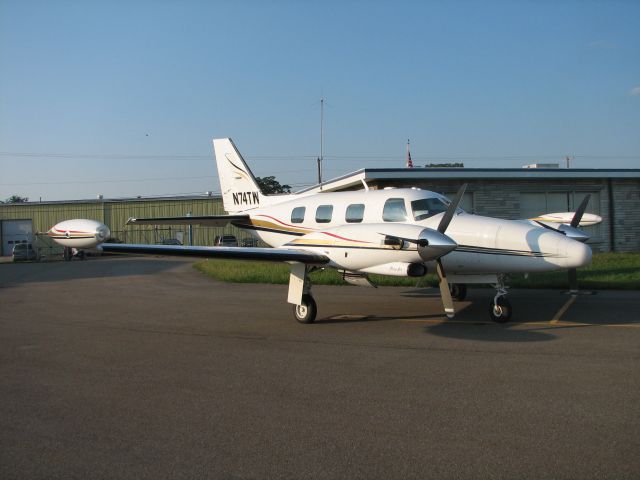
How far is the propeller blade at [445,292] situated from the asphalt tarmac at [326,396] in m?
0.42

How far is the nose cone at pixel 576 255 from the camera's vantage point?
30.8 feet

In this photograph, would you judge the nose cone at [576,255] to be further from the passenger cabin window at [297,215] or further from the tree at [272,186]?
the tree at [272,186]

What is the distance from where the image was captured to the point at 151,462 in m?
4.28

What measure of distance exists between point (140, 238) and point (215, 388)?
1975 inches

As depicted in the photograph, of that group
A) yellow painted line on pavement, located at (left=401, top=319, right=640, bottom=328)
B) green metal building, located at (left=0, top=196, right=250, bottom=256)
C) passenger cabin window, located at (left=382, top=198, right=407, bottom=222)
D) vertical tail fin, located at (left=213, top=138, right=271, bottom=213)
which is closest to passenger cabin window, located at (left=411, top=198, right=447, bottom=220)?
passenger cabin window, located at (left=382, top=198, right=407, bottom=222)

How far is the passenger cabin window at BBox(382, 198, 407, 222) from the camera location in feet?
36.3

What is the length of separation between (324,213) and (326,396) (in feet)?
23.0

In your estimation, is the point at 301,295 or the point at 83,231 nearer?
the point at 301,295

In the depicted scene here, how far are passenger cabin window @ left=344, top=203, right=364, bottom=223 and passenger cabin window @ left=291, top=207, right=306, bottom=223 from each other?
138 cm

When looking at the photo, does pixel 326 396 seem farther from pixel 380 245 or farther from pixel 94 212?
pixel 94 212

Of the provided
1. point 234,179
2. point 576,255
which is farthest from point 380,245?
point 234,179

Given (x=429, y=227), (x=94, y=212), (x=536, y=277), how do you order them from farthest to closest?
(x=94, y=212), (x=536, y=277), (x=429, y=227)

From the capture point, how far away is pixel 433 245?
907 centimetres

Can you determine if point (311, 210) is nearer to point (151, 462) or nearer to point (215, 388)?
point (215, 388)
